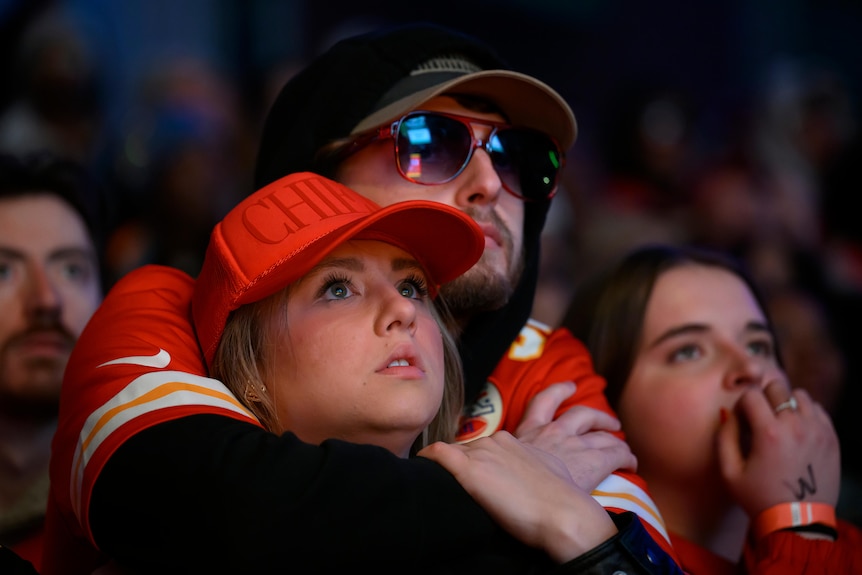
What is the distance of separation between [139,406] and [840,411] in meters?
3.13

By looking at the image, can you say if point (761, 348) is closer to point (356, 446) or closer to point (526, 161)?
point (526, 161)

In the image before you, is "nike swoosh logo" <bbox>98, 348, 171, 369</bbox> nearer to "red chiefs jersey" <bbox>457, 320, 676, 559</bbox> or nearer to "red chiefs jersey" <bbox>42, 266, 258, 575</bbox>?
"red chiefs jersey" <bbox>42, 266, 258, 575</bbox>

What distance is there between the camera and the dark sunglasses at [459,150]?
2.14m

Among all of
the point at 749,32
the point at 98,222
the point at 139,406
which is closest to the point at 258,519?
the point at 139,406

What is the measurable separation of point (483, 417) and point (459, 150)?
588mm

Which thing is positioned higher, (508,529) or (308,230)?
(308,230)

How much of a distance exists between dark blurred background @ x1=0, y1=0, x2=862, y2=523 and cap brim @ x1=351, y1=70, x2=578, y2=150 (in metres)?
1.55

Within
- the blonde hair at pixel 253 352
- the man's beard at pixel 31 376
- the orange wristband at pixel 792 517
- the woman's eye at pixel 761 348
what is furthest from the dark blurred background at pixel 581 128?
the blonde hair at pixel 253 352

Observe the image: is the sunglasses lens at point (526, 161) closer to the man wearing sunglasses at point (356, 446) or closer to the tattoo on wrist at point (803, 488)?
the man wearing sunglasses at point (356, 446)

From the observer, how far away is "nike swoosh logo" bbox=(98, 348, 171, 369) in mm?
1658

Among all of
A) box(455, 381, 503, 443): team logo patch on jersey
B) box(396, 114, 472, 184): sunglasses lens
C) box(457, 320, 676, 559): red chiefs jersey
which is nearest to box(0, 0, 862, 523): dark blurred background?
box(457, 320, 676, 559): red chiefs jersey

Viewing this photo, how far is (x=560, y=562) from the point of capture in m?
1.56

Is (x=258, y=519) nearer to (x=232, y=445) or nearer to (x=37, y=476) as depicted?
(x=232, y=445)

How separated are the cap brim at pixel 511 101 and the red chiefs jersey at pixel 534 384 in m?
0.50
